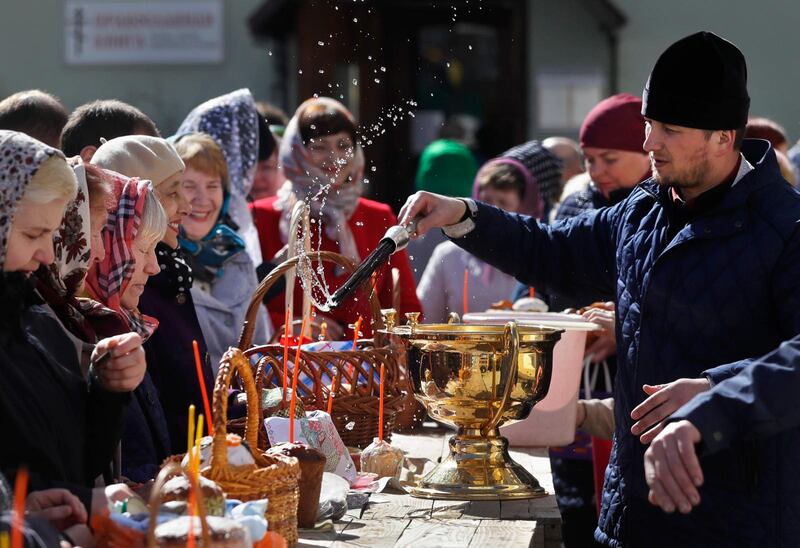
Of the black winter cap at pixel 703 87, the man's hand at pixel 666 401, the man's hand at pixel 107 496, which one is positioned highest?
the black winter cap at pixel 703 87

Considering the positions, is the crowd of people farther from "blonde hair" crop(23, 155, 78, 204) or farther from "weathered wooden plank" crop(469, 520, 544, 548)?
"weathered wooden plank" crop(469, 520, 544, 548)

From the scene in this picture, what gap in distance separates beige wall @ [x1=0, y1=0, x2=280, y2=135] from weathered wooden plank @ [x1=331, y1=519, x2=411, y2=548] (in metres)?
13.2

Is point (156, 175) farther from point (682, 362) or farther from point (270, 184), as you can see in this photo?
point (270, 184)

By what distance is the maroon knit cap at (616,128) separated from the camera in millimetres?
5234

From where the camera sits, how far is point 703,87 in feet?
10.6

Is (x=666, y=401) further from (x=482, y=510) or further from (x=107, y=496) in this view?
(x=107, y=496)

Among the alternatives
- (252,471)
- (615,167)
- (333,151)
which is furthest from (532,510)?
(333,151)

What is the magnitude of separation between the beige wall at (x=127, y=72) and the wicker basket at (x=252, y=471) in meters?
13.5

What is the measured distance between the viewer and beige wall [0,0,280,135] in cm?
1612

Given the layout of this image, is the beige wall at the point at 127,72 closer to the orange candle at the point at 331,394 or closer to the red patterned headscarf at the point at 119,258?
the orange candle at the point at 331,394

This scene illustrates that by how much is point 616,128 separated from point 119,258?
267 centimetres

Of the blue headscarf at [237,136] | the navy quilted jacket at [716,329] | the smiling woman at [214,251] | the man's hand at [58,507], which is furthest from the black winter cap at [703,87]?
the blue headscarf at [237,136]

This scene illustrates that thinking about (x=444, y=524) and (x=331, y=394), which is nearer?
(x=444, y=524)

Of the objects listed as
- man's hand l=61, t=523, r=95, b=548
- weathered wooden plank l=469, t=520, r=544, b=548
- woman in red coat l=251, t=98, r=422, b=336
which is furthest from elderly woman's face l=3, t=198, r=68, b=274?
woman in red coat l=251, t=98, r=422, b=336
